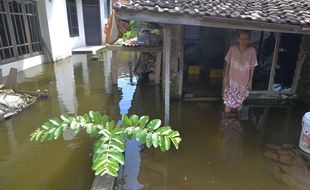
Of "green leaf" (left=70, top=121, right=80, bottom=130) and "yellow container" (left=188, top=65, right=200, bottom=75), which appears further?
"yellow container" (left=188, top=65, right=200, bottom=75)

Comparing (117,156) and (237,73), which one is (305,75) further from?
(117,156)

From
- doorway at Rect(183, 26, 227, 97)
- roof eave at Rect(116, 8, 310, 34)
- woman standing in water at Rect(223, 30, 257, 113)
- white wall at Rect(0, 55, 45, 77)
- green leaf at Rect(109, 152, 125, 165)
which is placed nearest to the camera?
green leaf at Rect(109, 152, 125, 165)

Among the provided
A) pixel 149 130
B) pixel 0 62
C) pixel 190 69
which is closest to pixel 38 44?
pixel 0 62

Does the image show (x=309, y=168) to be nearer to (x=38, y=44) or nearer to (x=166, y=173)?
(x=166, y=173)

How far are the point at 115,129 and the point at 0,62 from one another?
28.8 ft

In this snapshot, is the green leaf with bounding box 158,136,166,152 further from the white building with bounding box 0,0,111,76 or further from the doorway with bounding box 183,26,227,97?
the white building with bounding box 0,0,111,76

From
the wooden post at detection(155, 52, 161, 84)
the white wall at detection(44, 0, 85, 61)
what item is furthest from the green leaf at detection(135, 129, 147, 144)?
the white wall at detection(44, 0, 85, 61)

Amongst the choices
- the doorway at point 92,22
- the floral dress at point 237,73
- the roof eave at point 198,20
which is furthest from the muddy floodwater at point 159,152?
the doorway at point 92,22

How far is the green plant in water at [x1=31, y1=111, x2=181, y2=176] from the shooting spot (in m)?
3.05

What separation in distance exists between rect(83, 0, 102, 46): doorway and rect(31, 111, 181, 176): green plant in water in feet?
54.4

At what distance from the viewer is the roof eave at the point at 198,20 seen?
449 centimetres

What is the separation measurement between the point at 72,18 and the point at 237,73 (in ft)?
46.2

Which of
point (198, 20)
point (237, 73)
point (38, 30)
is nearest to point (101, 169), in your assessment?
point (198, 20)

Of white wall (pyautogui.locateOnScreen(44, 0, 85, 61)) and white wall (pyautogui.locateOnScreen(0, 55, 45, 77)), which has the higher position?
white wall (pyautogui.locateOnScreen(44, 0, 85, 61))
